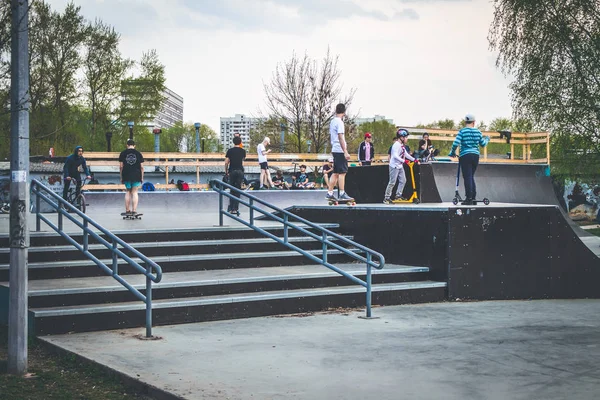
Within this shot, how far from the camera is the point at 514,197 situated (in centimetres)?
2491

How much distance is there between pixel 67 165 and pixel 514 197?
46.1 feet

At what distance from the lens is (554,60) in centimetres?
3092

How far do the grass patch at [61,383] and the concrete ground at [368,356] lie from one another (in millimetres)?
172

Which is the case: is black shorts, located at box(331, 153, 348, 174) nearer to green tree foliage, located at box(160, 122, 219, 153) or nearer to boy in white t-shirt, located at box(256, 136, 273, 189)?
boy in white t-shirt, located at box(256, 136, 273, 189)

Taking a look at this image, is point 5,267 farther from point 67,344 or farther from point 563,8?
point 563,8

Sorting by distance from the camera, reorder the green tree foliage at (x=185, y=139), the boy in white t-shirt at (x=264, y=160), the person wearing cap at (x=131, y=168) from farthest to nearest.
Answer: the green tree foliage at (x=185, y=139)
the boy in white t-shirt at (x=264, y=160)
the person wearing cap at (x=131, y=168)

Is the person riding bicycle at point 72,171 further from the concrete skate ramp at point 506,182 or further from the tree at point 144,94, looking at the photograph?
the tree at point 144,94

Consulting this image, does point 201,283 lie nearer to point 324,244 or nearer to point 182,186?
point 324,244

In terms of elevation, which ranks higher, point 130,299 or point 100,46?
point 100,46

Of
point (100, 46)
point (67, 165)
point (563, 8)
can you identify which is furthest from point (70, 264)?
point (100, 46)

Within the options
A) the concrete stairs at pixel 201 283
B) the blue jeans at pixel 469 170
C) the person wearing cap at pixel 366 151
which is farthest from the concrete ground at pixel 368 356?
the person wearing cap at pixel 366 151

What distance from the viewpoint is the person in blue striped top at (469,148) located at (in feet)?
45.8

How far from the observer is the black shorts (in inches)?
589

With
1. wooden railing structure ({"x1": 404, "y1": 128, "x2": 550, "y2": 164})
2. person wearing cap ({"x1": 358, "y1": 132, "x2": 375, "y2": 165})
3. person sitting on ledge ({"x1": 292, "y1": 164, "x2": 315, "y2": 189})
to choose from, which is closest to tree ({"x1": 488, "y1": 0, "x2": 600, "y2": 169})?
wooden railing structure ({"x1": 404, "y1": 128, "x2": 550, "y2": 164})
